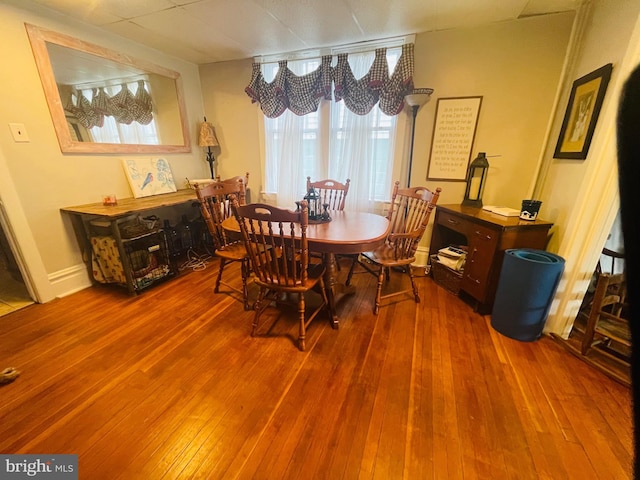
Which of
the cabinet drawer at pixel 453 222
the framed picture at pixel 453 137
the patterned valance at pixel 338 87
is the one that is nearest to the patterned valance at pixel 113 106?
the patterned valance at pixel 338 87

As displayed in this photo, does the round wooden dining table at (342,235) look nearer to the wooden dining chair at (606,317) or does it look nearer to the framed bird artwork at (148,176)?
the wooden dining chair at (606,317)

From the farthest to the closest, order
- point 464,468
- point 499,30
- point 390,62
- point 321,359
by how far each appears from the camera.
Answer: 1. point 390,62
2. point 499,30
3. point 321,359
4. point 464,468

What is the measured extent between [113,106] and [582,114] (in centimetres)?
395

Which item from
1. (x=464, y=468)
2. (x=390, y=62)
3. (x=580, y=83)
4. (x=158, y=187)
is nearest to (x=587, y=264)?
(x=580, y=83)

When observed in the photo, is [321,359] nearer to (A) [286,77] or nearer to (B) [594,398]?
(B) [594,398]

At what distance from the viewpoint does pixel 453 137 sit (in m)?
2.56

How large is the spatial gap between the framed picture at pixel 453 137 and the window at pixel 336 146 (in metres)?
0.42

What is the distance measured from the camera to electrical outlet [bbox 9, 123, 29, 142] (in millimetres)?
1929

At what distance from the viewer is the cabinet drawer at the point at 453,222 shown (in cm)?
222

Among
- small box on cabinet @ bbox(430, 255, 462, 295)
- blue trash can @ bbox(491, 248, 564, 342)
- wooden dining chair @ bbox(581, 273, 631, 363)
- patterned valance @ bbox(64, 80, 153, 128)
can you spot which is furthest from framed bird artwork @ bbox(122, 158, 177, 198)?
wooden dining chair @ bbox(581, 273, 631, 363)

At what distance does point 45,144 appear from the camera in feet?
6.90

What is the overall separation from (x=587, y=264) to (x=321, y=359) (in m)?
1.81

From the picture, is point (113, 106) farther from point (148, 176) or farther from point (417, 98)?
point (417, 98)

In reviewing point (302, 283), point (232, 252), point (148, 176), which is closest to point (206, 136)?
point (148, 176)
